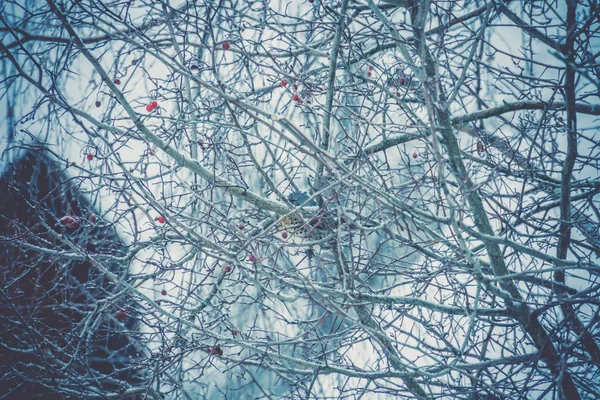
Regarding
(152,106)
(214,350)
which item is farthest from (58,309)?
(152,106)

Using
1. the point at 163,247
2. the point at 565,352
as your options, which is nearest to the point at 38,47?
the point at 163,247

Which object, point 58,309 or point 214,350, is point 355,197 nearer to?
point 214,350

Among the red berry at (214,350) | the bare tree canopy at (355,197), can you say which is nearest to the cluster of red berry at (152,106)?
the bare tree canopy at (355,197)

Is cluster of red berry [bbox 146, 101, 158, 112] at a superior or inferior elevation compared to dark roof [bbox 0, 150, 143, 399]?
superior

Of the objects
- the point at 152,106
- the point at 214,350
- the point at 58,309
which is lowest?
the point at 214,350

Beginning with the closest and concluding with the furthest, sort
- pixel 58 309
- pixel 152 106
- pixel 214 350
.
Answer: pixel 214 350
pixel 152 106
pixel 58 309

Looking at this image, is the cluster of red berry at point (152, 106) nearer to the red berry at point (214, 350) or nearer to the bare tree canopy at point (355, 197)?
the bare tree canopy at point (355, 197)

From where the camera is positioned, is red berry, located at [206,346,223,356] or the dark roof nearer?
red berry, located at [206,346,223,356]

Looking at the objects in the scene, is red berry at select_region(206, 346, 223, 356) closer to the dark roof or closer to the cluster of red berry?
the dark roof

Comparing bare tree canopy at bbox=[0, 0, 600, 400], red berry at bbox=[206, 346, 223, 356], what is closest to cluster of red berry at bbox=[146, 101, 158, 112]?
bare tree canopy at bbox=[0, 0, 600, 400]

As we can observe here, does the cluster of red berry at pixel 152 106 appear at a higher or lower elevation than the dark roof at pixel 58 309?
higher

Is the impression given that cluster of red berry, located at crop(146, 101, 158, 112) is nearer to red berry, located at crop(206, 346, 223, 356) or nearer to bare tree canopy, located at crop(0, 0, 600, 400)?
bare tree canopy, located at crop(0, 0, 600, 400)

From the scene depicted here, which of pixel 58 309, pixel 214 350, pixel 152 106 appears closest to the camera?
pixel 214 350

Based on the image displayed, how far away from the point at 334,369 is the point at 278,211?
3.38 ft
